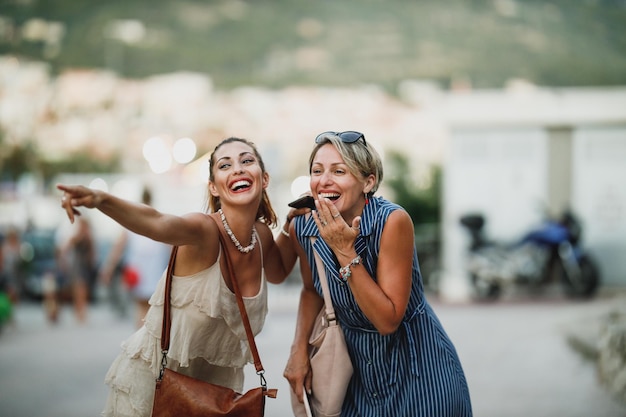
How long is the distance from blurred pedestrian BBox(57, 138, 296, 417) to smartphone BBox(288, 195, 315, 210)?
17 cm

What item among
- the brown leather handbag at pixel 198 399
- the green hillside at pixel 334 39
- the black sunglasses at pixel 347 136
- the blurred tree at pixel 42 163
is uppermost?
the green hillside at pixel 334 39

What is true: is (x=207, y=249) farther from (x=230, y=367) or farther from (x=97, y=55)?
(x=97, y=55)

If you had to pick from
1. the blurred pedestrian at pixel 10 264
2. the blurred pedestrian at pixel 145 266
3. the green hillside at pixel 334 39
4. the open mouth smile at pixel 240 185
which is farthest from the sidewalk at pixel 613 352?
the green hillside at pixel 334 39

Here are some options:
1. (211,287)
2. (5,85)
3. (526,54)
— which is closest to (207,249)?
(211,287)

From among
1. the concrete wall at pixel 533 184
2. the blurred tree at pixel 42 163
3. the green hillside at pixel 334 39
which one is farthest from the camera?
the green hillside at pixel 334 39

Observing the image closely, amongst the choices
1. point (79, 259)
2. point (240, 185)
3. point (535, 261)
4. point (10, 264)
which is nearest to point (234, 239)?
point (240, 185)

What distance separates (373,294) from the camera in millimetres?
2709

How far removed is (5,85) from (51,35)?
10.5 m

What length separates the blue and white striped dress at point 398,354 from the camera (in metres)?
2.89

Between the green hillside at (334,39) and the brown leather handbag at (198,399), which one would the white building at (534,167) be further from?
the green hillside at (334,39)

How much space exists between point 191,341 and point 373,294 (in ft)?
2.83

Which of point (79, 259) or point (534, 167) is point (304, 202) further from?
point (534, 167)

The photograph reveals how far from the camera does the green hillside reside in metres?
36.4

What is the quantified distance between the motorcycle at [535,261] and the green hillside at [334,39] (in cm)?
2243
